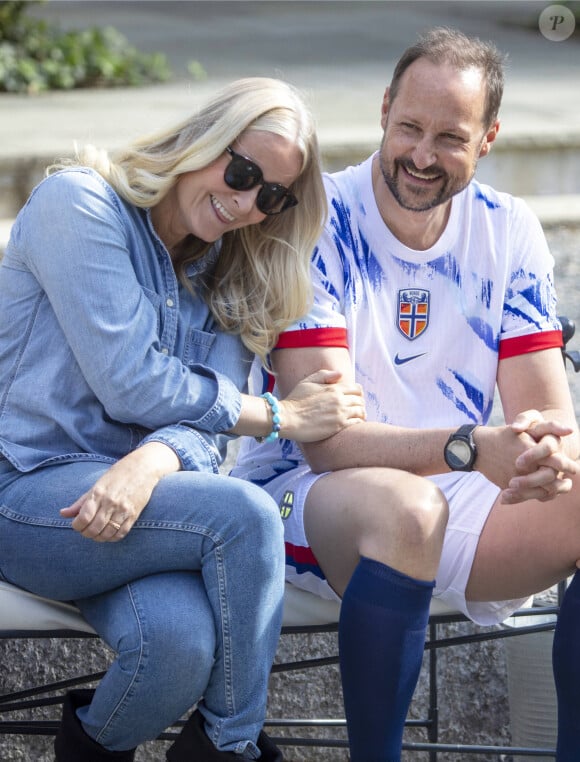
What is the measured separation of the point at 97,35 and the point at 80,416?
17.2 ft

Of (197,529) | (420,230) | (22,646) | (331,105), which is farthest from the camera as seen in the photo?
(331,105)

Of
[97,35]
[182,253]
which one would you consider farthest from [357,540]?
[97,35]

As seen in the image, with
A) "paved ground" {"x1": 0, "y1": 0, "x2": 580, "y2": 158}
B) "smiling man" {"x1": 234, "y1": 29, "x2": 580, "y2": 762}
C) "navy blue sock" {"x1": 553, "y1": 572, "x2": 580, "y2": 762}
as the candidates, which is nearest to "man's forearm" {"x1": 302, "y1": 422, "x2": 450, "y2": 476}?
"smiling man" {"x1": 234, "y1": 29, "x2": 580, "y2": 762}

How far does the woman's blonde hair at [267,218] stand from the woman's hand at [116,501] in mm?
431

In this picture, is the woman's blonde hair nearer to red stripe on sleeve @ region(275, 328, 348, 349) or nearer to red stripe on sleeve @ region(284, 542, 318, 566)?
red stripe on sleeve @ region(275, 328, 348, 349)

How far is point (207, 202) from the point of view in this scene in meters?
2.45

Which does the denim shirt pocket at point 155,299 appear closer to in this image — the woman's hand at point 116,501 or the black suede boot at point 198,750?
the woman's hand at point 116,501

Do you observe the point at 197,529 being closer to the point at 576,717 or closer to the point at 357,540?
the point at 357,540

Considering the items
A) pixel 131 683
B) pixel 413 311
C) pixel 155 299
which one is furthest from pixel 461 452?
pixel 131 683

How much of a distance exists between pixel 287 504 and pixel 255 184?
67 centimetres

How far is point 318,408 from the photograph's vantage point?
254cm

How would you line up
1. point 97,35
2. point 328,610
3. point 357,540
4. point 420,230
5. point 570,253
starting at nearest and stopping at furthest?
point 357,540, point 328,610, point 420,230, point 570,253, point 97,35

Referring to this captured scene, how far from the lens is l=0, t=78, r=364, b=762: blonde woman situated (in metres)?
2.18

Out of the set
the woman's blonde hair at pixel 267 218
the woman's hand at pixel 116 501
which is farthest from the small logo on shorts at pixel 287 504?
the woman's hand at pixel 116 501
